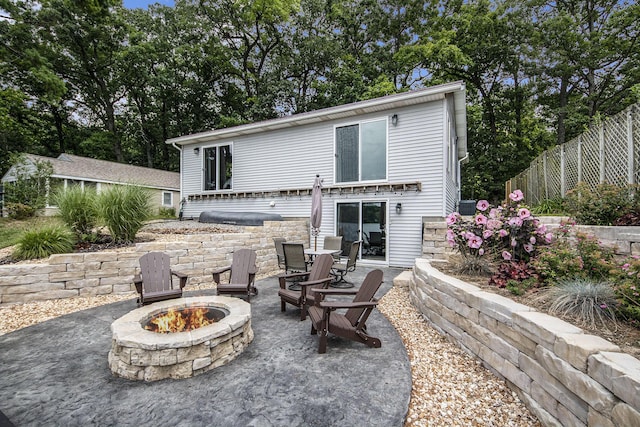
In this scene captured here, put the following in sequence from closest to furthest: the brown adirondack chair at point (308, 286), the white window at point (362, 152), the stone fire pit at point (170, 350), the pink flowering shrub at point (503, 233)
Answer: the stone fire pit at point (170, 350) → the pink flowering shrub at point (503, 233) → the brown adirondack chair at point (308, 286) → the white window at point (362, 152)

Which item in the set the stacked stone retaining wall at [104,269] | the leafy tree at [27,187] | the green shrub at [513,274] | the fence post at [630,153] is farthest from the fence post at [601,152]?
the leafy tree at [27,187]

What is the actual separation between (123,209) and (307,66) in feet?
61.7

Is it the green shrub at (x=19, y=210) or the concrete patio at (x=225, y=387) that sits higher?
the green shrub at (x=19, y=210)

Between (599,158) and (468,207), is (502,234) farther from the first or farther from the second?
(468,207)

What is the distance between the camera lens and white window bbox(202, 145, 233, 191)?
11211 mm

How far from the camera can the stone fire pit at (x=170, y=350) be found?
8.32 ft

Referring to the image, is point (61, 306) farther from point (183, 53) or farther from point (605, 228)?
point (183, 53)

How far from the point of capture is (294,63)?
69.1ft

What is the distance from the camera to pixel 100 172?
16.6m

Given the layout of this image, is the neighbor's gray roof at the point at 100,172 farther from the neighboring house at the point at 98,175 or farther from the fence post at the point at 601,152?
the fence post at the point at 601,152

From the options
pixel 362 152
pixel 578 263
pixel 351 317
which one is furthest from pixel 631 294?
pixel 362 152

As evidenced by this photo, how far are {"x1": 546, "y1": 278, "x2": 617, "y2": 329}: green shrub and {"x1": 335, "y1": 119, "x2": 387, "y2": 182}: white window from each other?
20.1ft

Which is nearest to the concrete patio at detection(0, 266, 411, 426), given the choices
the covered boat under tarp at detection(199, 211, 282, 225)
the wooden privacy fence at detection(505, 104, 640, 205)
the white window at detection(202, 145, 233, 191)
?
the wooden privacy fence at detection(505, 104, 640, 205)

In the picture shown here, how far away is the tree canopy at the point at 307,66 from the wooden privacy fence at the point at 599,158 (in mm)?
10808
